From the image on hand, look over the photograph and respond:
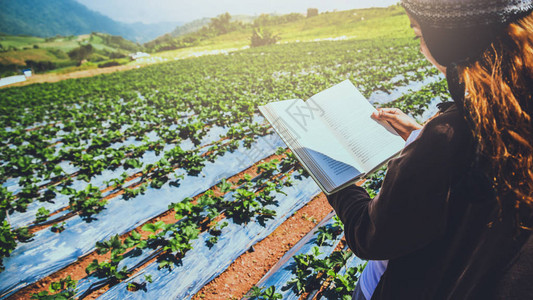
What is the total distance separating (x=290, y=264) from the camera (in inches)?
109

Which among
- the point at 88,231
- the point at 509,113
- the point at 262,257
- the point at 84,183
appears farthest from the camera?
the point at 84,183

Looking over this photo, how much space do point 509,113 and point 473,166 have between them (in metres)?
0.19

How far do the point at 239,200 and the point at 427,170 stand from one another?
313 centimetres

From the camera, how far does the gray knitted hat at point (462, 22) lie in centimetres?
72

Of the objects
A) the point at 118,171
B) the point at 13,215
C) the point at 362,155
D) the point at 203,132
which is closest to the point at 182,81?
the point at 203,132

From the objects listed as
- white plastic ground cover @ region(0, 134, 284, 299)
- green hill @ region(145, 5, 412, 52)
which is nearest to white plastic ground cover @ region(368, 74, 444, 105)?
white plastic ground cover @ region(0, 134, 284, 299)

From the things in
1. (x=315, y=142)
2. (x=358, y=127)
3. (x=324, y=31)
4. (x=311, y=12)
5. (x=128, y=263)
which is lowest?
(x=358, y=127)

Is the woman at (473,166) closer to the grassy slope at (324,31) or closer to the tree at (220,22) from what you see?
the grassy slope at (324,31)

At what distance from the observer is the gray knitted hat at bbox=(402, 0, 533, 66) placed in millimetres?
717

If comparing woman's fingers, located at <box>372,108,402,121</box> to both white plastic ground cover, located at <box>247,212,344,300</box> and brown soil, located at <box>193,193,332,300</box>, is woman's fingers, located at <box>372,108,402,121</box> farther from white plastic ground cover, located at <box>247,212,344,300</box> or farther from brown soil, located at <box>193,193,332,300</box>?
brown soil, located at <box>193,193,332,300</box>

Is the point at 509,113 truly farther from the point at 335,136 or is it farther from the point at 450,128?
the point at 335,136

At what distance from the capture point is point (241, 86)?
446 inches

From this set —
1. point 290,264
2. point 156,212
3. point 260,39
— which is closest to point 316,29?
point 260,39

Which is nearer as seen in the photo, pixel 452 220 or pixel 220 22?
pixel 452 220
